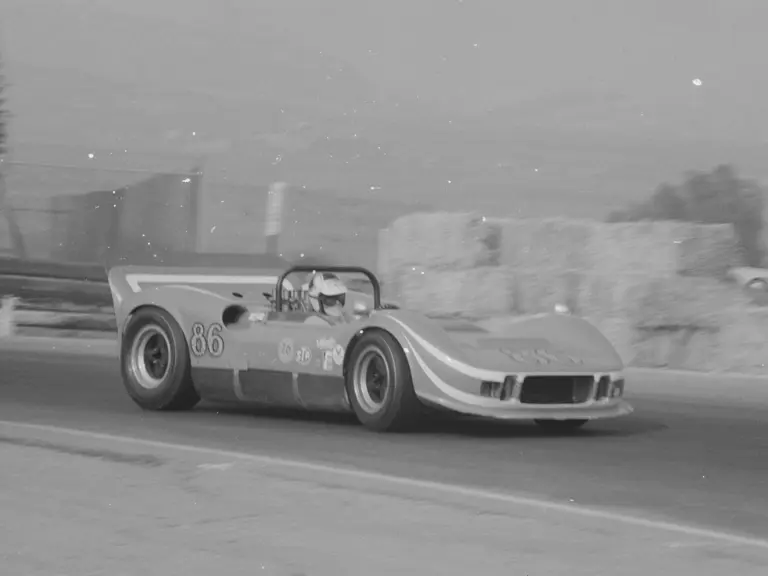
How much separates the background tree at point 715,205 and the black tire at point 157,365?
1226 centimetres

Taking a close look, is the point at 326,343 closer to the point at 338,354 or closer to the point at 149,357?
the point at 338,354

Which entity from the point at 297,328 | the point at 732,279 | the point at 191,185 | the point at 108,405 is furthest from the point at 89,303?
the point at 297,328

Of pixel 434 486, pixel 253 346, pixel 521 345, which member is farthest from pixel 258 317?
pixel 434 486

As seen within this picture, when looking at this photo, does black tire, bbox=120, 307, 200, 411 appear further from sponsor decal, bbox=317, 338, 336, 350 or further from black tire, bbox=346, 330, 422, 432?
black tire, bbox=346, 330, 422, 432

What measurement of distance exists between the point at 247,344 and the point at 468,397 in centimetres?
175

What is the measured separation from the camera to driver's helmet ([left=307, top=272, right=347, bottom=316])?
356 inches

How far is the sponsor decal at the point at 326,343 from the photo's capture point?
8.34 metres

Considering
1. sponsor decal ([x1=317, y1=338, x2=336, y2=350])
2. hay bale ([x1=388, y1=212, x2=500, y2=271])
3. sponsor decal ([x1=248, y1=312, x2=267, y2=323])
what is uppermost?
hay bale ([x1=388, y1=212, x2=500, y2=271])

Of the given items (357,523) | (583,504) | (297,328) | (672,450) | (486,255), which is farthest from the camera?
(486,255)

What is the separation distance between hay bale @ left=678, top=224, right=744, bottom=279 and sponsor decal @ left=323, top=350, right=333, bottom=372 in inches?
310

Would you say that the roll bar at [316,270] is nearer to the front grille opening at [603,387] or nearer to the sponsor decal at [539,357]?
the sponsor decal at [539,357]

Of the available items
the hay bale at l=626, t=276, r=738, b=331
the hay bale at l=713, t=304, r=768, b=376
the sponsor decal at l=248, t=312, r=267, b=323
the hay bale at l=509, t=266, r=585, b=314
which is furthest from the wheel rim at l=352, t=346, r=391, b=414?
the hay bale at l=509, t=266, r=585, b=314

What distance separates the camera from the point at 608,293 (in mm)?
15219

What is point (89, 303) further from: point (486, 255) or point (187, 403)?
point (187, 403)
